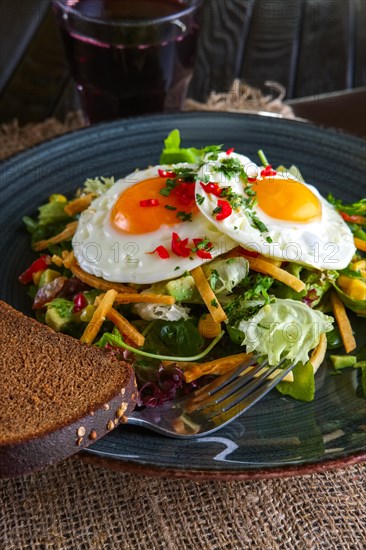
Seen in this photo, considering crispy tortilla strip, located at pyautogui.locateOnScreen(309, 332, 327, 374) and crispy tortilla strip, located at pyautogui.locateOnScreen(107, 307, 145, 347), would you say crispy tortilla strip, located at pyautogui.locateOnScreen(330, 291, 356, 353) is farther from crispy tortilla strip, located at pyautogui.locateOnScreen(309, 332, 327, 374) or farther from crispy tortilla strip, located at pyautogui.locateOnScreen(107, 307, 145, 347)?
crispy tortilla strip, located at pyautogui.locateOnScreen(107, 307, 145, 347)


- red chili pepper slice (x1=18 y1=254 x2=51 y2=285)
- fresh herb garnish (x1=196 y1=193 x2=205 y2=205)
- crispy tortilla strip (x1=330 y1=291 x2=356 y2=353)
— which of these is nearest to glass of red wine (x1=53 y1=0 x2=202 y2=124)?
red chili pepper slice (x1=18 y1=254 x2=51 y2=285)

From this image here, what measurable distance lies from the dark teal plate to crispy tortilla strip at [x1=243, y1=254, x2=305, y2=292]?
1.44 ft

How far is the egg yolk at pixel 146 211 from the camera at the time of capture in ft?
12.1

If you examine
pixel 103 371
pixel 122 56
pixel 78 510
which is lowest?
pixel 78 510

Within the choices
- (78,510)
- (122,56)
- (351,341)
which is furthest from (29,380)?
(122,56)

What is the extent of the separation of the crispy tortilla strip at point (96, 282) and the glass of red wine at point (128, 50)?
82.8 inches

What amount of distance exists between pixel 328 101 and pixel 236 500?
3.87 metres

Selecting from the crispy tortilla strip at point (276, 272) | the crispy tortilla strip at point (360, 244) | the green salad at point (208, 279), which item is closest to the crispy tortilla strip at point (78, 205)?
the green salad at point (208, 279)

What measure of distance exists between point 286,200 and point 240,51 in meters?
4.11

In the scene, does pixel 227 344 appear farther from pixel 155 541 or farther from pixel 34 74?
pixel 34 74

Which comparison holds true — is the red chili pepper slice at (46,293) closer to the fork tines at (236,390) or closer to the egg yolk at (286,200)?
the fork tines at (236,390)

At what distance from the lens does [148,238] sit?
3684mm

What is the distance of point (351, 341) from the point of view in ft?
12.1

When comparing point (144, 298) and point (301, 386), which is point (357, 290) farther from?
point (144, 298)
